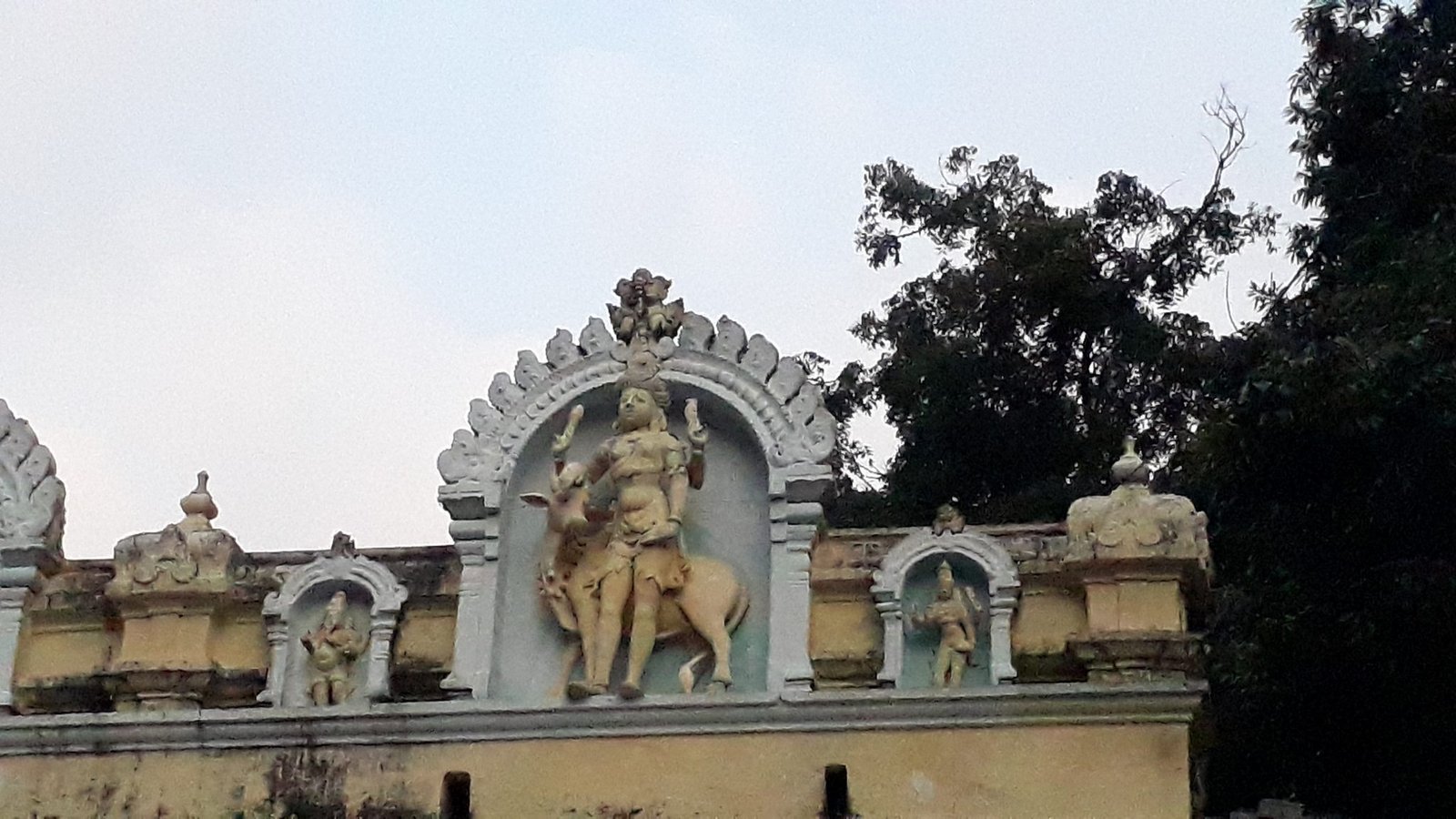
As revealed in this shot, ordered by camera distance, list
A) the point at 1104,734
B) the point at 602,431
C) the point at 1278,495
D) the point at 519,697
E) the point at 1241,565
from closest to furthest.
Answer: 1. the point at 1104,734
2. the point at 519,697
3. the point at 602,431
4. the point at 1278,495
5. the point at 1241,565

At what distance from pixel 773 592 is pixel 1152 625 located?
6.59ft

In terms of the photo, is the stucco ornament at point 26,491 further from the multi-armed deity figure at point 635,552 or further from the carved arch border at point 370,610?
the multi-armed deity figure at point 635,552

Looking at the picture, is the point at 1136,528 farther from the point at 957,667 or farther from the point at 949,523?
the point at 957,667

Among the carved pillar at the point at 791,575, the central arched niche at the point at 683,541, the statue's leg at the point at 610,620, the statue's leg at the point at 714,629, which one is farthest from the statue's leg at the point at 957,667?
the statue's leg at the point at 610,620

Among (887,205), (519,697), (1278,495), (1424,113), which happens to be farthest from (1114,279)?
(519,697)

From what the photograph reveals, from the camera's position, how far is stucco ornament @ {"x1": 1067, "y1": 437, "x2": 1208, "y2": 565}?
10773mm

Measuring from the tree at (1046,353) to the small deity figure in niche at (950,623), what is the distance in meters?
7.81

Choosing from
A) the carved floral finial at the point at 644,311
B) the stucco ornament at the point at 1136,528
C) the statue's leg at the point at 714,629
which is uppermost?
the carved floral finial at the point at 644,311

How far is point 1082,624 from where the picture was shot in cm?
1095

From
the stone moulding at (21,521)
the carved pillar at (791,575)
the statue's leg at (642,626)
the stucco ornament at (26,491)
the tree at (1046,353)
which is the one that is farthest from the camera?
the tree at (1046,353)

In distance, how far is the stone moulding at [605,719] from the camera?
10.5m

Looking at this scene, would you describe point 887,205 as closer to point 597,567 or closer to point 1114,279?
point 1114,279

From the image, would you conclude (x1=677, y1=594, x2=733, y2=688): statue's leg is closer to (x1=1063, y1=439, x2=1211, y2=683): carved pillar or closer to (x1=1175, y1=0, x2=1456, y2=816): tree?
(x1=1063, y1=439, x2=1211, y2=683): carved pillar


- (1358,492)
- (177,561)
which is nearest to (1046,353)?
(1358,492)
